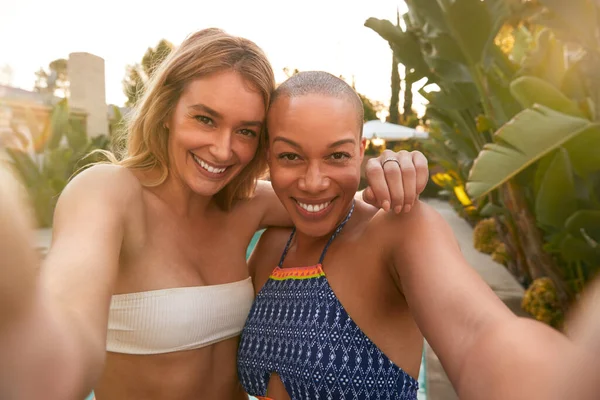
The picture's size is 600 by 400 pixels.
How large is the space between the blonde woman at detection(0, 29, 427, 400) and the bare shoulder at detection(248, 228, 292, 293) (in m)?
0.05

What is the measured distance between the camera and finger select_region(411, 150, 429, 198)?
1.59 metres

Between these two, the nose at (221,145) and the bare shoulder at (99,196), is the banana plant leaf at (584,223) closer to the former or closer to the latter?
the nose at (221,145)

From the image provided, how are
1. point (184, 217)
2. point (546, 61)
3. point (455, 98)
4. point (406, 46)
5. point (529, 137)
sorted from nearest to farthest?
point (184, 217), point (529, 137), point (546, 61), point (406, 46), point (455, 98)

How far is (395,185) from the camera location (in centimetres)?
156

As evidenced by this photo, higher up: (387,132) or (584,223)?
(387,132)

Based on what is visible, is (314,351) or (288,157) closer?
(314,351)

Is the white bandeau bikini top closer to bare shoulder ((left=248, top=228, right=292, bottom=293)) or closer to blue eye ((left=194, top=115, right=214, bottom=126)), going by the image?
bare shoulder ((left=248, top=228, right=292, bottom=293))

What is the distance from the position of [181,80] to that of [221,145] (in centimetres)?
31

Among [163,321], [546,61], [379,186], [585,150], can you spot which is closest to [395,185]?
[379,186]

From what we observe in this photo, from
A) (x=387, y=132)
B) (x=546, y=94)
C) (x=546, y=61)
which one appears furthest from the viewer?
(x=387, y=132)

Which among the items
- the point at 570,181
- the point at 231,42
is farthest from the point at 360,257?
the point at 570,181

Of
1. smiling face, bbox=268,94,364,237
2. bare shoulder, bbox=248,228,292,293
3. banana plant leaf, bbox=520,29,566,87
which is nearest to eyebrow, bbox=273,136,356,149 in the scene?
smiling face, bbox=268,94,364,237

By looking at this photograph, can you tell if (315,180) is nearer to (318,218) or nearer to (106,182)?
(318,218)

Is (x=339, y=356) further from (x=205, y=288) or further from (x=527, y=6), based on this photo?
(x=527, y=6)
